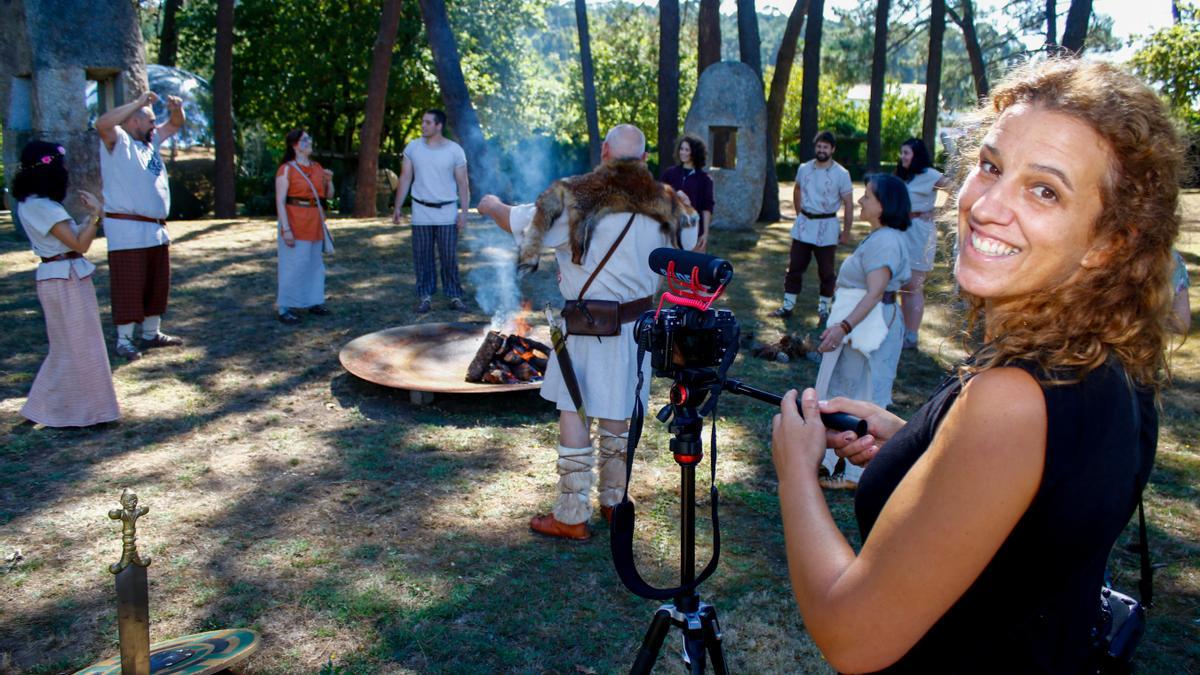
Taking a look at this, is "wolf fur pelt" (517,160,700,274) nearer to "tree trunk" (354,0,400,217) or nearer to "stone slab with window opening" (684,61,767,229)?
"stone slab with window opening" (684,61,767,229)

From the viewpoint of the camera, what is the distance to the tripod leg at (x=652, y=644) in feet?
7.41

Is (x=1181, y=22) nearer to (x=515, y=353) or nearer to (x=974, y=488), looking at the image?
(x=515, y=353)

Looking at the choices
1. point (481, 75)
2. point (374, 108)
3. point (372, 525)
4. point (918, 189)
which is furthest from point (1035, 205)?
point (481, 75)

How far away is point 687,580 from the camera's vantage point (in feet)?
7.22

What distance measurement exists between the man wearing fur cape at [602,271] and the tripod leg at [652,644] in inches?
78.8

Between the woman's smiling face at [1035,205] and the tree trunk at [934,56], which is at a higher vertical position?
the tree trunk at [934,56]

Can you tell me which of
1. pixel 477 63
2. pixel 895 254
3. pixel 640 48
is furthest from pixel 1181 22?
pixel 640 48

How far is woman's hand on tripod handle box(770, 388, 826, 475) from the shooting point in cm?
145

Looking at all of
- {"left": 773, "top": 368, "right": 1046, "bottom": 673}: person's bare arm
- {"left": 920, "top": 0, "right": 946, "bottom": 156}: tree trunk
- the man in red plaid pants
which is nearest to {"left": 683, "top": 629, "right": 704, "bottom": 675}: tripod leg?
{"left": 773, "top": 368, "right": 1046, "bottom": 673}: person's bare arm

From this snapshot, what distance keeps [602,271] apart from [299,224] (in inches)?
206

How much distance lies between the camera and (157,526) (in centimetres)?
428

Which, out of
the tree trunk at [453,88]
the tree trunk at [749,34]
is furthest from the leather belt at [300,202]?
the tree trunk at [749,34]

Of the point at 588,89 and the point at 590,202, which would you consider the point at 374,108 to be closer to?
the point at 588,89

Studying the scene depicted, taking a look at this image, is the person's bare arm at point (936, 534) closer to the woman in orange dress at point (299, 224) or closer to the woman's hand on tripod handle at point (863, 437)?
the woman's hand on tripod handle at point (863, 437)
